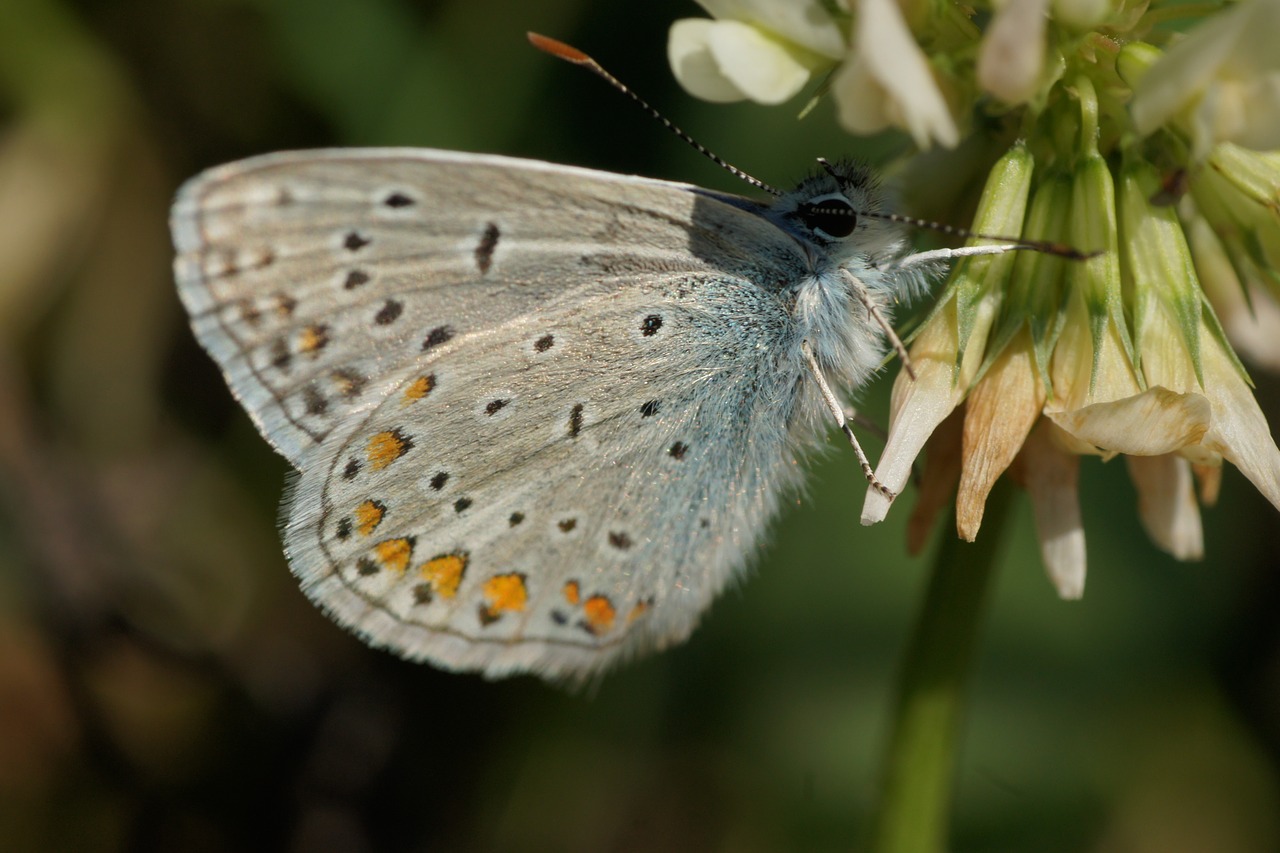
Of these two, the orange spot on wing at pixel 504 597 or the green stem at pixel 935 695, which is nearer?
the green stem at pixel 935 695

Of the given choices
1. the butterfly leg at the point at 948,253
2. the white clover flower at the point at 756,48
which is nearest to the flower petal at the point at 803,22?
the white clover flower at the point at 756,48

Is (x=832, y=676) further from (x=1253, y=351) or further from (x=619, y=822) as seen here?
(x=1253, y=351)

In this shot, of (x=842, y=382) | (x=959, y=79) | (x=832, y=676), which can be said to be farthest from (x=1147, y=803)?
(x=959, y=79)

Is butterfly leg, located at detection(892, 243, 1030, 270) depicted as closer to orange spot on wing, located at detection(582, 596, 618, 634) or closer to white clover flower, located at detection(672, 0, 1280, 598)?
white clover flower, located at detection(672, 0, 1280, 598)

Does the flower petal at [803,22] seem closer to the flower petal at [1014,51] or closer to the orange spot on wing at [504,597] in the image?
the flower petal at [1014,51]

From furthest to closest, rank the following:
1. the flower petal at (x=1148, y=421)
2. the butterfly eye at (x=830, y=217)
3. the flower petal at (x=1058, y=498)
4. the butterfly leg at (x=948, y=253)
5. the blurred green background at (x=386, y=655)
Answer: the blurred green background at (x=386, y=655), the butterfly eye at (x=830, y=217), the flower petal at (x=1058, y=498), the butterfly leg at (x=948, y=253), the flower petal at (x=1148, y=421)

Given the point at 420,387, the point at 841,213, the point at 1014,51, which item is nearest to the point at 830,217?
the point at 841,213
